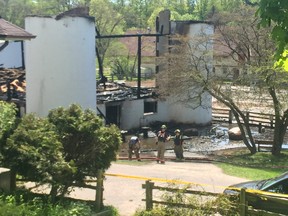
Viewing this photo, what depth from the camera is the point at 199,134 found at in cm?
3397

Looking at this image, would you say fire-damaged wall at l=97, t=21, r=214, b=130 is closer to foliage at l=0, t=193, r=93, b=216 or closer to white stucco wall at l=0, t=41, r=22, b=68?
white stucco wall at l=0, t=41, r=22, b=68

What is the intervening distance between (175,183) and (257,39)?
50.4 ft

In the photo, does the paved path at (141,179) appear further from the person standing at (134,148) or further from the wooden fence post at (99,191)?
the person standing at (134,148)

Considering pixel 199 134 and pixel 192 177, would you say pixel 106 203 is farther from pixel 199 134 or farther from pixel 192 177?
pixel 199 134

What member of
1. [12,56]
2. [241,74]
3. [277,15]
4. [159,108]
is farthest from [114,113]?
[277,15]

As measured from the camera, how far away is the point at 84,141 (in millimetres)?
11000

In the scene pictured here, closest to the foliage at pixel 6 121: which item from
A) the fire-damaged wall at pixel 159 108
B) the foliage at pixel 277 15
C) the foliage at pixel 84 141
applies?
the foliage at pixel 84 141

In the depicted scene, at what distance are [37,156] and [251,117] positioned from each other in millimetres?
29055

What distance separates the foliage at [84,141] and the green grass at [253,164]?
7539 millimetres

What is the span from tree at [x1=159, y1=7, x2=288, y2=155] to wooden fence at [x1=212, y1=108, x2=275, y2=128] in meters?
→ 5.75

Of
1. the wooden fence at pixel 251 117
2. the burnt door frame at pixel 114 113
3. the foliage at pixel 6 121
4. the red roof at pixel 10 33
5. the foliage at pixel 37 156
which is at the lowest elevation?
the wooden fence at pixel 251 117

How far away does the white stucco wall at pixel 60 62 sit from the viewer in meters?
28.1

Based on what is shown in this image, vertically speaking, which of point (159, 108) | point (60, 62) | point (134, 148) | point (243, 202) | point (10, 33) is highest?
point (10, 33)

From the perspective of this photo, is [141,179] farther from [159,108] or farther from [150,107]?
[150,107]
